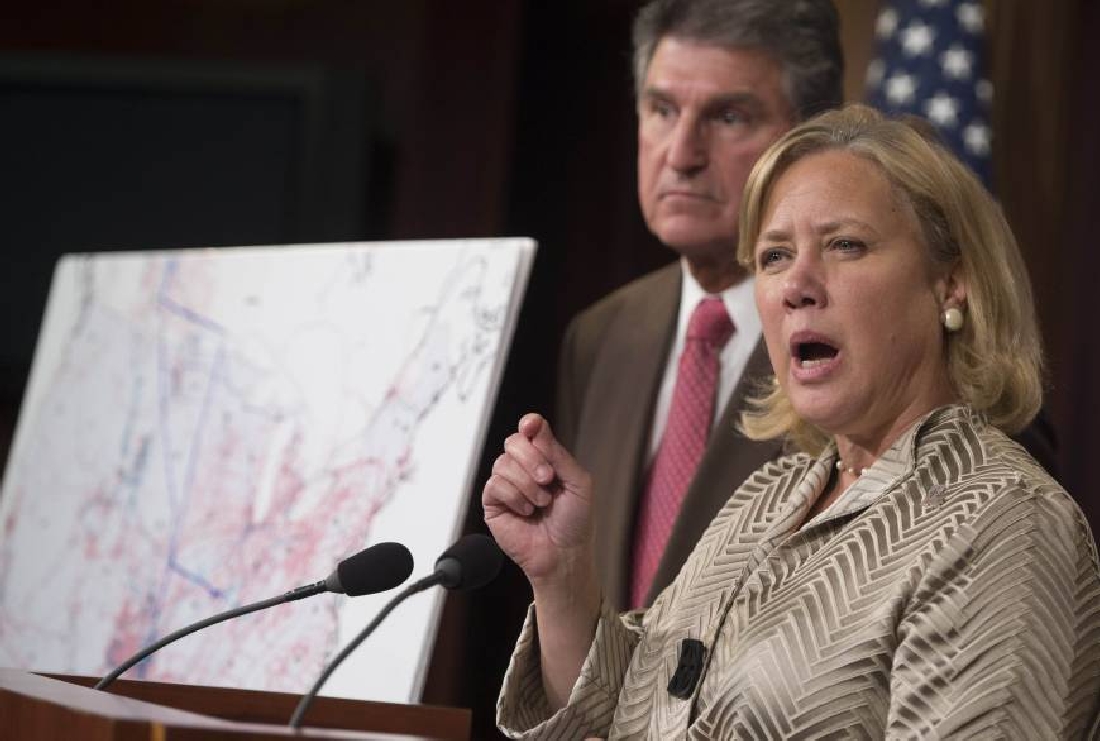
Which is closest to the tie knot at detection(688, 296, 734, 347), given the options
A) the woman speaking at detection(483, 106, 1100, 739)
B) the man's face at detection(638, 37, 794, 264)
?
the man's face at detection(638, 37, 794, 264)

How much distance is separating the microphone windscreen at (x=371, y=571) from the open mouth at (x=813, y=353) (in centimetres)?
59

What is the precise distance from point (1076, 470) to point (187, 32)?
3.25m

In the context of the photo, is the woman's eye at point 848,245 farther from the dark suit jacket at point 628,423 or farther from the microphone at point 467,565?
the dark suit jacket at point 628,423

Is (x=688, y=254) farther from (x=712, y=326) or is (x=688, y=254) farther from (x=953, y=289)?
(x=953, y=289)

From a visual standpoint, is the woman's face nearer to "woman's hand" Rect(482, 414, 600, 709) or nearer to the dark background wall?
"woman's hand" Rect(482, 414, 600, 709)

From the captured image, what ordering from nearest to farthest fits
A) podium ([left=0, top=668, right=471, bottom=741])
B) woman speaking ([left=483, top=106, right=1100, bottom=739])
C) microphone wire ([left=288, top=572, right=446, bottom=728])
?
1. podium ([left=0, top=668, right=471, bottom=741])
2. microphone wire ([left=288, top=572, right=446, bottom=728])
3. woman speaking ([left=483, top=106, right=1100, bottom=739])

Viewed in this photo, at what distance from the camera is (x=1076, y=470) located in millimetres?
4316

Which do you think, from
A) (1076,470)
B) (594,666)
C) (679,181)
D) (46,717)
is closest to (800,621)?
(594,666)

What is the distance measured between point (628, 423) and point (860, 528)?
125 centimetres

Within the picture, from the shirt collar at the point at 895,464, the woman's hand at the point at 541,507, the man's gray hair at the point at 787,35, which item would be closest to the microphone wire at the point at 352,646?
the woman's hand at the point at 541,507

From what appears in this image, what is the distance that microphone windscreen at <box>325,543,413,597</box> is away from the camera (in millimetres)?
1908

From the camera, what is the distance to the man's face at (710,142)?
3.12 metres

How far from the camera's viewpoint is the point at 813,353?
217 cm

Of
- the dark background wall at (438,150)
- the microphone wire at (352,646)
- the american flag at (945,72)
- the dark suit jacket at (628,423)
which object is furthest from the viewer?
the dark background wall at (438,150)
